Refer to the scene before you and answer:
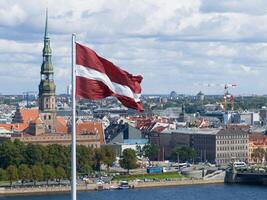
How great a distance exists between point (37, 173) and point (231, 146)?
18.0 metres

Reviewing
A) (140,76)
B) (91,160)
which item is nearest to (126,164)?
(91,160)

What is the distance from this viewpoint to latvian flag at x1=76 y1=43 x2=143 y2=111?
589 cm

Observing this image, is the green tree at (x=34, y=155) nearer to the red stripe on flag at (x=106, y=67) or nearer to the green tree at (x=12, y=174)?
the green tree at (x=12, y=174)

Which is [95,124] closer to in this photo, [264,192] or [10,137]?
[10,137]

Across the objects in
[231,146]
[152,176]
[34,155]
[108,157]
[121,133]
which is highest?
[121,133]

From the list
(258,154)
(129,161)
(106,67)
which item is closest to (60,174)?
(129,161)

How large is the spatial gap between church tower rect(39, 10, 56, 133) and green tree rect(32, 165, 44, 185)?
9.77 meters

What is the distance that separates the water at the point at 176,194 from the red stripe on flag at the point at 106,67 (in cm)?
2612

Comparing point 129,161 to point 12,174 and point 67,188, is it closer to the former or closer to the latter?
point 67,188

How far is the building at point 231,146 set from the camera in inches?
2061

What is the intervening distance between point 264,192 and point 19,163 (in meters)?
10.5

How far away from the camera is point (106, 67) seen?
19.7ft

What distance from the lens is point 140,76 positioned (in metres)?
6.21

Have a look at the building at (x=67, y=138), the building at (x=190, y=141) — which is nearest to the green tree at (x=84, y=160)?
the building at (x=67, y=138)
